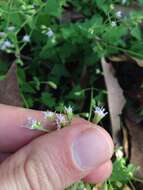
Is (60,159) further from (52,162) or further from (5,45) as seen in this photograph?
(5,45)

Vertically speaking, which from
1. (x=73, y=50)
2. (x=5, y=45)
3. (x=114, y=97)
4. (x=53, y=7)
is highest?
(x=53, y=7)

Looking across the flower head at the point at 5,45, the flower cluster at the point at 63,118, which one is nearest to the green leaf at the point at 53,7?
the flower head at the point at 5,45

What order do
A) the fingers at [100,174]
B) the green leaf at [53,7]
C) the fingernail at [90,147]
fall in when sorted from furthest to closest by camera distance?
the green leaf at [53,7], the fingers at [100,174], the fingernail at [90,147]

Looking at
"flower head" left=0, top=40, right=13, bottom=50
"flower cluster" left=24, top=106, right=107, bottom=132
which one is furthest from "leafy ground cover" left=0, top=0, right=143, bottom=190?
"flower cluster" left=24, top=106, right=107, bottom=132

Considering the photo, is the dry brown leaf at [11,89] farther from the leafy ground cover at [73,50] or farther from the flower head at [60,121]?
the flower head at [60,121]

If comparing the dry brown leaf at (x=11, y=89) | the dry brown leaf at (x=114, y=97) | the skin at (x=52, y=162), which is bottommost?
Answer: the dry brown leaf at (x=114, y=97)

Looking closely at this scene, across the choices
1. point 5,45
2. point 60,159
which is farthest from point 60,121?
point 5,45

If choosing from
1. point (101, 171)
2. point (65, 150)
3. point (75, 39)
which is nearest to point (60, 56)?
point (75, 39)
